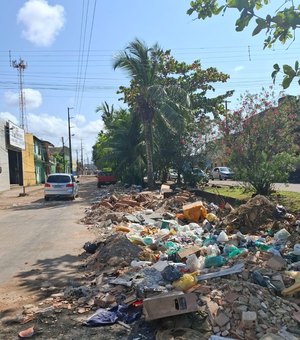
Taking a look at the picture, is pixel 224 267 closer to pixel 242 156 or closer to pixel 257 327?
pixel 257 327

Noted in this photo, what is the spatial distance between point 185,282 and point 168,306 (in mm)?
954

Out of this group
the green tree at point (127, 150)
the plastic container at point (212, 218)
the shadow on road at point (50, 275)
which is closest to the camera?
the shadow on road at point (50, 275)

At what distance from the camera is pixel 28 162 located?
166 ft

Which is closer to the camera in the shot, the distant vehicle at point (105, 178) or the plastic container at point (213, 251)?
the plastic container at point (213, 251)

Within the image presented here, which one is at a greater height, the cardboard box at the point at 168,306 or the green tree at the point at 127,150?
the green tree at the point at 127,150

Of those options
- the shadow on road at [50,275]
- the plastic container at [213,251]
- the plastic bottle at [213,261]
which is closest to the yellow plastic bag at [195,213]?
the shadow on road at [50,275]

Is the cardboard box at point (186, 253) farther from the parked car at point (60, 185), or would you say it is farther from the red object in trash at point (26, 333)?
the parked car at point (60, 185)

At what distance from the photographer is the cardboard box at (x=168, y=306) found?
4645 mm

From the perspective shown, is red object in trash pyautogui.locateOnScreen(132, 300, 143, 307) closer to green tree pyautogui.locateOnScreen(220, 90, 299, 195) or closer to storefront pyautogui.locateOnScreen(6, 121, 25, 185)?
green tree pyautogui.locateOnScreen(220, 90, 299, 195)

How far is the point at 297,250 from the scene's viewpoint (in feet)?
22.8

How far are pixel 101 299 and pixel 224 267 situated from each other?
1961 millimetres

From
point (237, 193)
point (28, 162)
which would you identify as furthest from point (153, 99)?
point (28, 162)

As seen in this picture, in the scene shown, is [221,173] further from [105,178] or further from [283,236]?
[283,236]

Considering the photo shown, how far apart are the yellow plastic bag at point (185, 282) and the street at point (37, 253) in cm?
217
